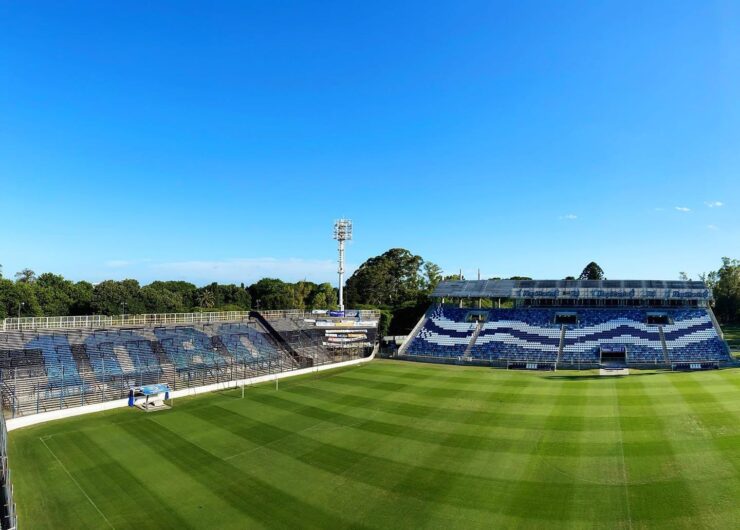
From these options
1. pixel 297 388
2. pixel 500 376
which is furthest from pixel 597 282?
pixel 297 388

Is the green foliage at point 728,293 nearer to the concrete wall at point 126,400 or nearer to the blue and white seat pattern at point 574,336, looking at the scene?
the blue and white seat pattern at point 574,336

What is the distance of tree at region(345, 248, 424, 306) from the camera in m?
101

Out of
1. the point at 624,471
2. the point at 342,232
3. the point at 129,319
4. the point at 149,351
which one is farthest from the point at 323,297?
the point at 624,471

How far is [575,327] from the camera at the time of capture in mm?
52031

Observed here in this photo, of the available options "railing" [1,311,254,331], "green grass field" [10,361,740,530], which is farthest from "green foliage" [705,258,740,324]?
"railing" [1,311,254,331]

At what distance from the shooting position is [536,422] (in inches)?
977

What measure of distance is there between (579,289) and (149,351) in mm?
50129

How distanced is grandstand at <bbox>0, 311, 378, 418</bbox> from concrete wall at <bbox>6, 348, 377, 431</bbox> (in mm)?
924

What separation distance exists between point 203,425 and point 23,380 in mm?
15647

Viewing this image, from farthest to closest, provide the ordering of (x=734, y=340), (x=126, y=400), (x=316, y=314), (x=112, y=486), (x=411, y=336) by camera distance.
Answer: (x=734, y=340) < (x=316, y=314) < (x=411, y=336) < (x=126, y=400) < (x=112, y=486)

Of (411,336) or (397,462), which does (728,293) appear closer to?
(411,336)

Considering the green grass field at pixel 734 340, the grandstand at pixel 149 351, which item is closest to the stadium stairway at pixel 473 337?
the grandstand at pixel 149 351

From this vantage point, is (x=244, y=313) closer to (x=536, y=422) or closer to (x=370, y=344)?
(x=370, y=344)

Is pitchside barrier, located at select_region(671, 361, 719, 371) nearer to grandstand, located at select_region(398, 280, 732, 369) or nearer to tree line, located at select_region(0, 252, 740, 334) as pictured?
grandstand, located at select_region(398, 280, 732, 369)
